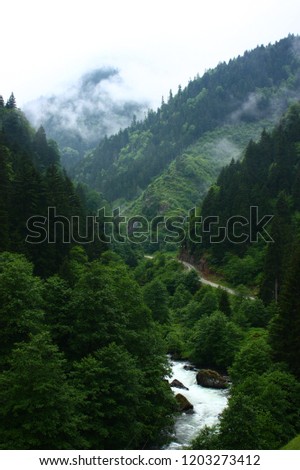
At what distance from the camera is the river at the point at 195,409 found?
40731 millimetres

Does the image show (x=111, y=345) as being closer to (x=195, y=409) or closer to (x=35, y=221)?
(x=195, y=409)

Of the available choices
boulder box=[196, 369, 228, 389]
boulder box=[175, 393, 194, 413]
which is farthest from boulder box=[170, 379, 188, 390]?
boulder box=[175, 393, 194, 413]

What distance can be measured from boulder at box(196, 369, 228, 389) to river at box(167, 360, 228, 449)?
0.75 m

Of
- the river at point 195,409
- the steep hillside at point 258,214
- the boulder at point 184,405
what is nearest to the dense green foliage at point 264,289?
the steep hillside at point 258,214

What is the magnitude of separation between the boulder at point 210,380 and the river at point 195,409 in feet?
2.45

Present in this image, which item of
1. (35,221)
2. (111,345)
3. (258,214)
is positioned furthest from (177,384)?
(258,214)

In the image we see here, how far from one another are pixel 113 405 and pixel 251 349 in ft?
66.5

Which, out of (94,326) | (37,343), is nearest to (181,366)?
(94,326)

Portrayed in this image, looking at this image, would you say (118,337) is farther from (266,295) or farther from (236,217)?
(236,217)

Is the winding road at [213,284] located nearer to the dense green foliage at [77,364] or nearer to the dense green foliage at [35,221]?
the dense green foliage at [35,221]

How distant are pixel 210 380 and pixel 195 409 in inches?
335
